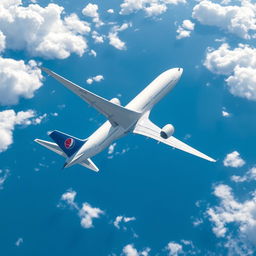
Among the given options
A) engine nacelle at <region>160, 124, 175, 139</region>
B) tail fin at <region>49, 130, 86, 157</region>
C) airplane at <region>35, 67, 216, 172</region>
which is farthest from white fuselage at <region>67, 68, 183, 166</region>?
engine nacelle at <region>160, 124, 175, 139</region>

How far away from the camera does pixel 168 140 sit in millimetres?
51531

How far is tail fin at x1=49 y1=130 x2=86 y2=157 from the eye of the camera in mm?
45156

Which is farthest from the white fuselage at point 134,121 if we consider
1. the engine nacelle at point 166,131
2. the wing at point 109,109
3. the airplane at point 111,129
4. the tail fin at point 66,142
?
the engine nacelle at point 166,131

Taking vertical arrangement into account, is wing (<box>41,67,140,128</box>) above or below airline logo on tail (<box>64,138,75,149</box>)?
above

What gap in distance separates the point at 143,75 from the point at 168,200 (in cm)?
4622

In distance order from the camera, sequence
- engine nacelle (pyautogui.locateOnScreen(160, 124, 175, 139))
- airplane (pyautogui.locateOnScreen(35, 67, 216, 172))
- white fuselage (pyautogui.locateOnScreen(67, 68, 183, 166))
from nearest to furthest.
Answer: airplane (pyautogui.locateOnScreen(35, 67, 216, 172)) → white fuselage (pyautogui.locateOnScreen(67, 68, 183, 166)) → engine nacelle (pyautogui.locateOnScreen(160, 124, 175, 139))

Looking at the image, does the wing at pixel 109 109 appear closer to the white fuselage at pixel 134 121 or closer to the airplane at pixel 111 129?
the airplane at pixel 111 129

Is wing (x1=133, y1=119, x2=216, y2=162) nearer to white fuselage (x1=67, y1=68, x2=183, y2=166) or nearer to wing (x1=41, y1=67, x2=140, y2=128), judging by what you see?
white fuselage (x1=67, y1=68, x2=183, y2=166)

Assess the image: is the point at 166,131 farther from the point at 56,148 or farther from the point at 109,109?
the point at 56,148

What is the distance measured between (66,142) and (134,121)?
1342 cm

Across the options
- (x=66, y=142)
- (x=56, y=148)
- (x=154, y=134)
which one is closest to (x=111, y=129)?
(x=66, y=142)

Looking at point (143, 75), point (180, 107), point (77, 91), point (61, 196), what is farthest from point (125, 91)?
point (77, 91)

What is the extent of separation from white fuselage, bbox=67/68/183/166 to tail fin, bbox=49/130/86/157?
0.84m

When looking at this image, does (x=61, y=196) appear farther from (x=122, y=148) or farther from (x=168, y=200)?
(x=168, y=200)
